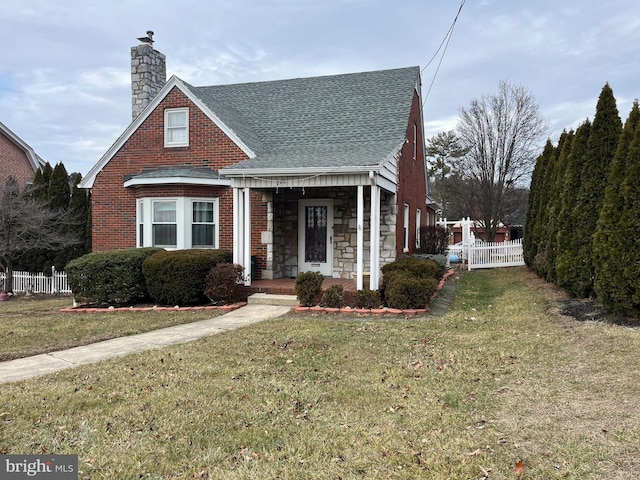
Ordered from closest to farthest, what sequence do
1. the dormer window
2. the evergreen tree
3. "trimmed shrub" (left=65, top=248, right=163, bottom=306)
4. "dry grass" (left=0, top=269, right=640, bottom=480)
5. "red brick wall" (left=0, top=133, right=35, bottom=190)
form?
"dry grass" (left=0, top=269, right=640, bottom=480) < the evergreen tree < "trimmed shrub" (left=65, top=248, right=163, bottom=306) < the dormer window < "red brick wall" (left=0, top=133, right=35, bottom=190)

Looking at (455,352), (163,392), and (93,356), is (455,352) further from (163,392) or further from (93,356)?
(93,356)

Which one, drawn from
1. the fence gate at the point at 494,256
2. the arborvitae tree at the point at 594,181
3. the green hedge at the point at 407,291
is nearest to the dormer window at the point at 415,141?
the fence gate at the point at 494,256

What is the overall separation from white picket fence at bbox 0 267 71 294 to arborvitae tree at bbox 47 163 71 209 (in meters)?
2.77

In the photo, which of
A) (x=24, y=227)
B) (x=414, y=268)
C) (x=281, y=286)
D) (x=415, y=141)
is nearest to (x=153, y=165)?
(x=281, y=286)

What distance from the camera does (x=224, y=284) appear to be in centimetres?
1005

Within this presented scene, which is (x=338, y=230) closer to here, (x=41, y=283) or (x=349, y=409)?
(x=349, y=409)

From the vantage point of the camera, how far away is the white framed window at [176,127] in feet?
42.1

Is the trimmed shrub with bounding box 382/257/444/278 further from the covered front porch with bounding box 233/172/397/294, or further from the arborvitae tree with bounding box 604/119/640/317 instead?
the arborvitae tree with bounding box 604/119/640/317

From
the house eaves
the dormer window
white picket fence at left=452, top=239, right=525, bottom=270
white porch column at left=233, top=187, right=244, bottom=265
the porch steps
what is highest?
the house eaves

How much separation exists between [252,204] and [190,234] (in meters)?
1.88

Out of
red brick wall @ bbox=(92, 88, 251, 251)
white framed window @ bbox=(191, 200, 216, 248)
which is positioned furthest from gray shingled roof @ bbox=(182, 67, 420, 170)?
white framed window @ bbox=(191, 200, 216, 248)

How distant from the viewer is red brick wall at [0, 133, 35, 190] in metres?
23.2

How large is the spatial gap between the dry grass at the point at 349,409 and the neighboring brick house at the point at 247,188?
5.43 m

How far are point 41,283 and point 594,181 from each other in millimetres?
18038
